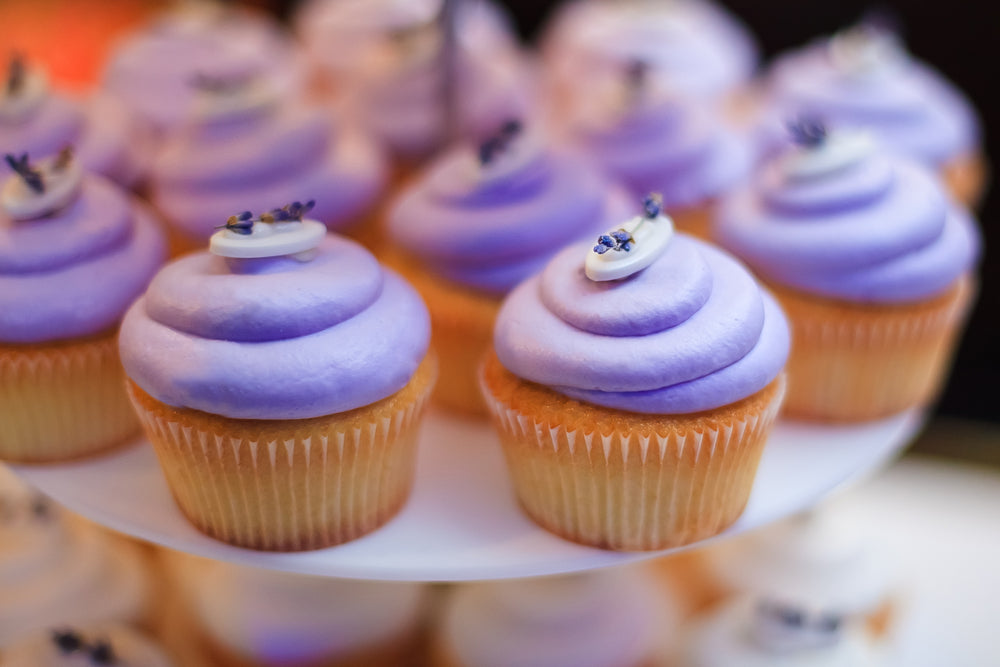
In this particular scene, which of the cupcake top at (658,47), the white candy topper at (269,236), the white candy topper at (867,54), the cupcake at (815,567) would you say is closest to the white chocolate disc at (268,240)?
the white candy topper at (269,236)

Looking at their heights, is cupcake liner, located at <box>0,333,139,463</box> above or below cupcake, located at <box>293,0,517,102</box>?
below


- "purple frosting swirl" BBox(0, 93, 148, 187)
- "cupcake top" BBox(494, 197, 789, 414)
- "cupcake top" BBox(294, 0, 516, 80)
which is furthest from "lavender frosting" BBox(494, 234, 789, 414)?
"cupcake top" BBox(294, 0, 516, 80)

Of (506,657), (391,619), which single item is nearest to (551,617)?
(506,657)

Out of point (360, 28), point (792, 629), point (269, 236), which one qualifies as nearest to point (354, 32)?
point (360, 28)

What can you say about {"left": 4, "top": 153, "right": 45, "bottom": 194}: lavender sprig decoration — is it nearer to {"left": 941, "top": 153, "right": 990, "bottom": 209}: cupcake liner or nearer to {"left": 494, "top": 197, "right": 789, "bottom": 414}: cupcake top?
{"left": 494, "top": 197, "right": 789, "bottom": 414}: cupcake top

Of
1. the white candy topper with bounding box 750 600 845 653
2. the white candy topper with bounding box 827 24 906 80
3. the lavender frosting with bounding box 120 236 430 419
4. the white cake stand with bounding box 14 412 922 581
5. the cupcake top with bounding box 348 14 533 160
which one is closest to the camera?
the lavender frosting with bounding box 120 236 430 419

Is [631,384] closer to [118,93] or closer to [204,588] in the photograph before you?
[204,588]
